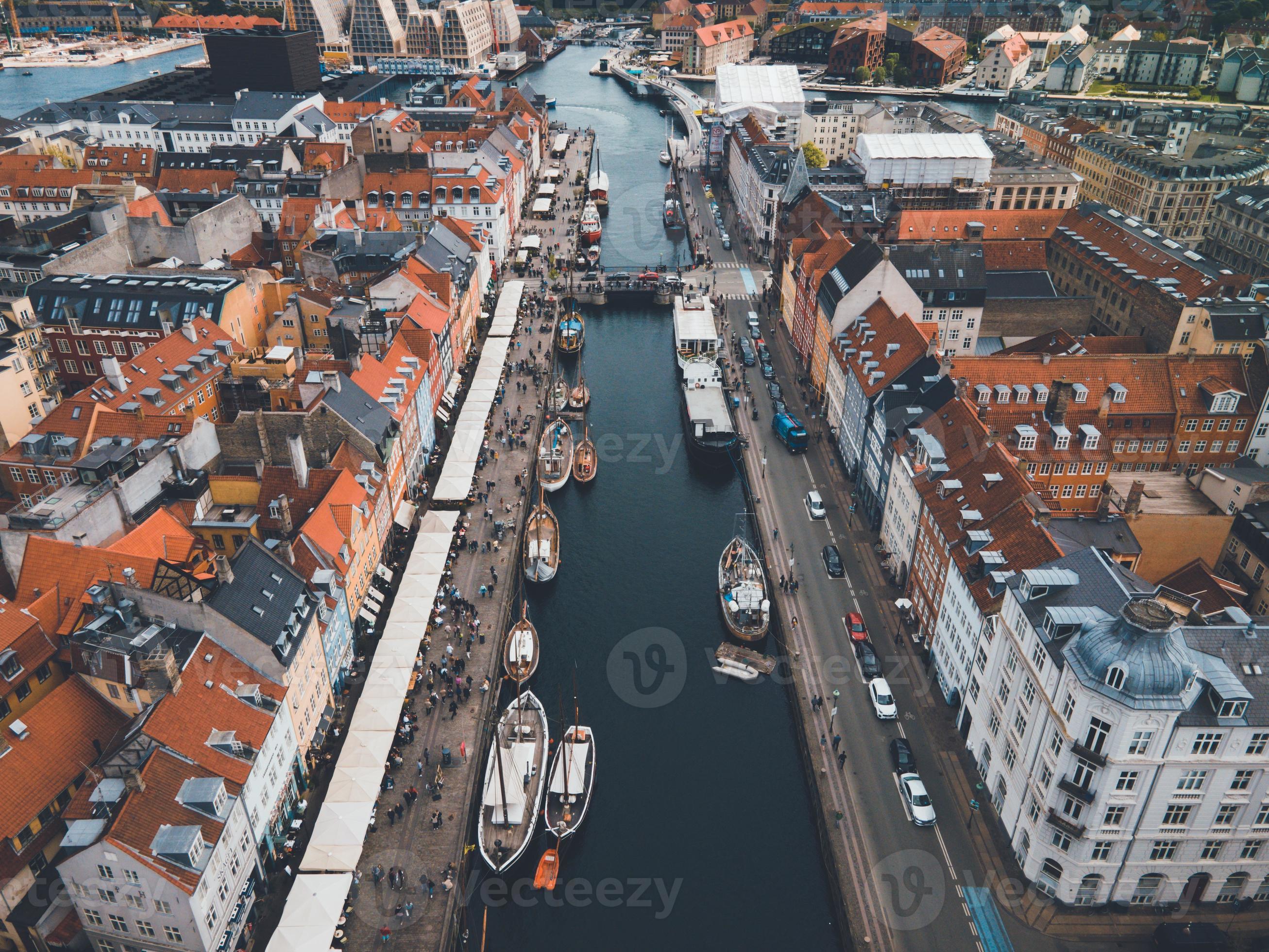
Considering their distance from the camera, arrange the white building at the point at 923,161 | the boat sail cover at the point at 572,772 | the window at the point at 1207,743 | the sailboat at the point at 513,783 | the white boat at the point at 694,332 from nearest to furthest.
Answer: the window at the point at 1207,743 → the sailboat at the point at 513,783 → the boat sail cover at the point at 572,772 → the white boat at the point at 694,332 → the white building at the point at 923,161

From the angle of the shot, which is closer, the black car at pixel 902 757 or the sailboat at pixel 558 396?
the black car at pixel 902 757

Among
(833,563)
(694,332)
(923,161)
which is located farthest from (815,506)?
(923,161)

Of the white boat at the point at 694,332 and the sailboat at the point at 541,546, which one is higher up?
the white boat at the point at 694,332

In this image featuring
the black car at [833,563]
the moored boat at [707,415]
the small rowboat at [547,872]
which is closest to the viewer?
the small rowboat at [547,872]

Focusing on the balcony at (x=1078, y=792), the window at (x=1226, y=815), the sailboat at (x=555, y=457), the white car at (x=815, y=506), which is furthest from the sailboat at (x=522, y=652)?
the window at (x=1226, y=815)

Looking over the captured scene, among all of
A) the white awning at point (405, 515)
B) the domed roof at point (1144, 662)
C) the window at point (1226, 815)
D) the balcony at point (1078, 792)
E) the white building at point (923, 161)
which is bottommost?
the white awning at point (405, 515)

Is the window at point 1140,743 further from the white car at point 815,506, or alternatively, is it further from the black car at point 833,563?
the white car at point 815,506

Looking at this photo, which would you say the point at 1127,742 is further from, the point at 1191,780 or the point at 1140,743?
the point at 1191,780
